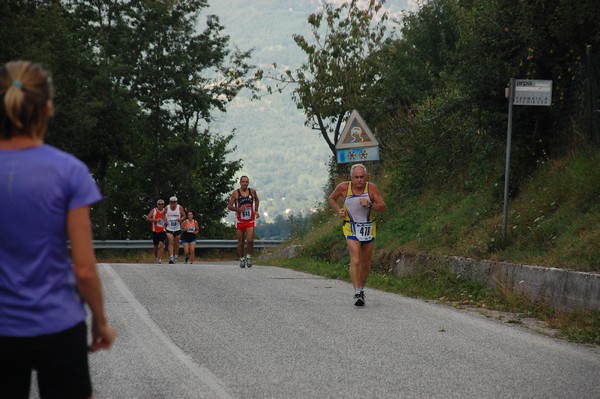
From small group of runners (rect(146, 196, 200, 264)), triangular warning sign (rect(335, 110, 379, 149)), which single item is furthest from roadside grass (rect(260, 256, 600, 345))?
small group of runners (rect(146, 196, 200, 264))

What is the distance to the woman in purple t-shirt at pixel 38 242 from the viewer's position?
3496mm

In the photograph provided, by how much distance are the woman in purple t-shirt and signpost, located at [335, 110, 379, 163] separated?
1590 centimetres

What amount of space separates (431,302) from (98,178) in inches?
1529

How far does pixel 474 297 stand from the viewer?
14078 millimetres

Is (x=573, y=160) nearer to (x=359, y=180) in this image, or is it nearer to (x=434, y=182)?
(x=359, y=180)

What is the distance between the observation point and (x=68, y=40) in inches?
1628

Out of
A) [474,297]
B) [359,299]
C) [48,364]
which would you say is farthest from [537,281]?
[48,364]

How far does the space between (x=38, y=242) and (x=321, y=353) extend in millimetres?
5139

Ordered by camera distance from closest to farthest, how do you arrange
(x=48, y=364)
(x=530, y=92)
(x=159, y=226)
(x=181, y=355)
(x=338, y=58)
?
(x=48, y=364), (x=181, y=355), (x=530, y=92), (x=159, y=226), (x=338, y=58)

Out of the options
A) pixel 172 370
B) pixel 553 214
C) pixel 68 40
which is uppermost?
pixel 68 40

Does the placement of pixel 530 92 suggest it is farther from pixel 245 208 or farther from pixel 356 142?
pixel 245 208

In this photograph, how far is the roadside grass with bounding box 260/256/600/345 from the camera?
34.6ft

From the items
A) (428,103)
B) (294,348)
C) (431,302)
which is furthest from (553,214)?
(428,103)

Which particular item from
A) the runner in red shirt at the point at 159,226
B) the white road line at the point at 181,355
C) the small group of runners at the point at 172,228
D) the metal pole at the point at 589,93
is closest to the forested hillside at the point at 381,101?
the metal pole at the point at 589,93
